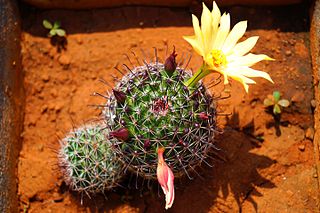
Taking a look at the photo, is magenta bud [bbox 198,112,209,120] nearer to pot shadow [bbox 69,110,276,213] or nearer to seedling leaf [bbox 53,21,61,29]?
pot shadow [bbox 69,110,276,213]

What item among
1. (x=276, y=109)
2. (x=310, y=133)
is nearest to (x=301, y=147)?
(x=310, y=133)

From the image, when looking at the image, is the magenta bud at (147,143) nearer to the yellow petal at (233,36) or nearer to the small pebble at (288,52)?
the yellow petal at (233,36)

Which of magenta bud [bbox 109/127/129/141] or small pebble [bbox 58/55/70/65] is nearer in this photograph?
magenta bud [bbox 109/127/129/141]

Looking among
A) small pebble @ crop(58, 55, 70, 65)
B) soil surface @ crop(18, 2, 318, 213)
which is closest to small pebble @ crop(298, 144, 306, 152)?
soil surface @ crop(18, 2, 318, 213)

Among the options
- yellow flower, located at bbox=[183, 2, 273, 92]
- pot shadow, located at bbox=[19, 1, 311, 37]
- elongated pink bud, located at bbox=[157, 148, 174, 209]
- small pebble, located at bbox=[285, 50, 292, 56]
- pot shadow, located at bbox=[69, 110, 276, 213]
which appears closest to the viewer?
elongated pink bud, located at bbox=[157, 148, 174, 209]

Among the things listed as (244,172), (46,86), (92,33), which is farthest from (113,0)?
(244,172)

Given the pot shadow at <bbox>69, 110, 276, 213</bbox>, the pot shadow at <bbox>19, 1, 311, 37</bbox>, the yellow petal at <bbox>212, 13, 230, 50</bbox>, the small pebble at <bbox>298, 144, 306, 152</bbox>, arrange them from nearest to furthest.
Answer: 1. the yellow petal at <bbox>212, 13, 230, 50</bbox>
2. the pot shadow at <bbox>69, 110, 276, 213</bbox>
3. the small pebble at <bbox>298, 144, 306, 152</bbox>
4. the pot shadow at <bbox>19, 1, 311, 37</bbox>

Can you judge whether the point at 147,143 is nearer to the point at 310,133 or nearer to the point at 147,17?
the point at 310,133

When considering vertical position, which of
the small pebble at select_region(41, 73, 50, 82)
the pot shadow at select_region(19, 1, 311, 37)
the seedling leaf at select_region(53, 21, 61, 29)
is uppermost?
the pot shadow at select_region(19, 1, 311, 37)
